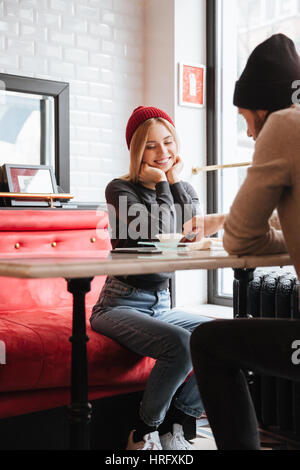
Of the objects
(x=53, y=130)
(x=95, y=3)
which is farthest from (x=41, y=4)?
(x=53, y=130)

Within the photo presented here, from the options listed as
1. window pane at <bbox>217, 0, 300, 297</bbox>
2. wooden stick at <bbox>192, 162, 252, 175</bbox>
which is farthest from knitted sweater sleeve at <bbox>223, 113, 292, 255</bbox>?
window pane at <bbox>217, 0, 300, 297</bbox>

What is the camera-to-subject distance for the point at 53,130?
3623 mm

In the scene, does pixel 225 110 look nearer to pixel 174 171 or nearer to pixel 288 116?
pixel 174 171

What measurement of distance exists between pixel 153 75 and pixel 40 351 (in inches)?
103

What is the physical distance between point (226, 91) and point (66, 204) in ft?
4.67

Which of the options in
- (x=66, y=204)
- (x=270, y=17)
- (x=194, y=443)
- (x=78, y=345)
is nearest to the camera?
(x=78, y=345)

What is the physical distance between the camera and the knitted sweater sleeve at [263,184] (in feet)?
4.25

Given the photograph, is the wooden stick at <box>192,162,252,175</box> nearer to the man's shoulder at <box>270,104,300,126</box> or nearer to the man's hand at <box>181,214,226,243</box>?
the man's hand at <box>181,214,226,243</box>

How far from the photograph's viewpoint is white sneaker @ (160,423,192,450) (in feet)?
6.30

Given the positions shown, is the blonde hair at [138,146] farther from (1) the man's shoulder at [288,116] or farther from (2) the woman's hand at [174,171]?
(1) the man's shoulder at [288,116]

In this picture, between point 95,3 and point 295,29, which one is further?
point 95,3

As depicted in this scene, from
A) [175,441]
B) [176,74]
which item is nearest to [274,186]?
[175,441]

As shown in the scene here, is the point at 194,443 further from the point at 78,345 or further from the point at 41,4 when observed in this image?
the point at 41,4

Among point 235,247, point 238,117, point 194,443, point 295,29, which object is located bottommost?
point 194,443
